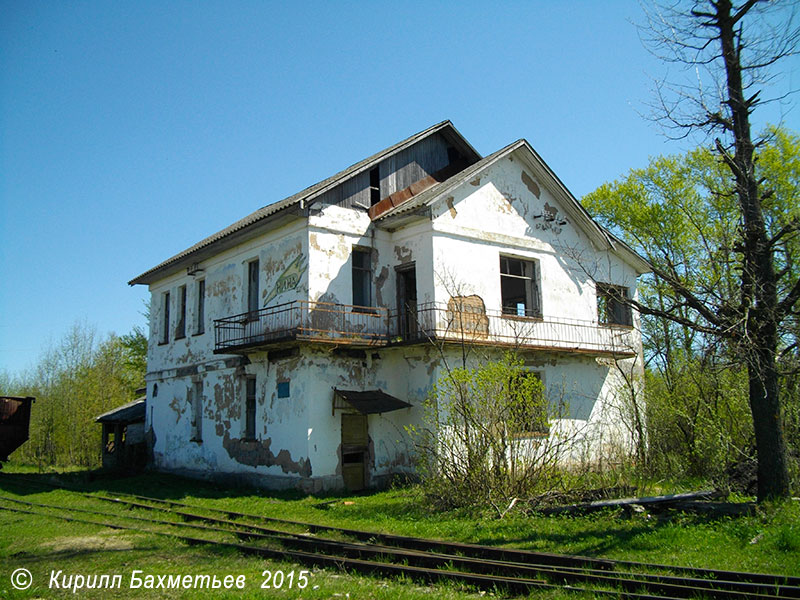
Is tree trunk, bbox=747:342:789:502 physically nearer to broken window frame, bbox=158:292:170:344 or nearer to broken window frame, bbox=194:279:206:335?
broken window frame, bbox=194:279:206:335

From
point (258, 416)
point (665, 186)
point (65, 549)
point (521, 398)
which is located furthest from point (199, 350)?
point (665, 186)

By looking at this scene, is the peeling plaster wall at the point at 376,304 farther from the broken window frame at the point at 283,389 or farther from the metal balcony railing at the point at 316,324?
the metal balcony railing at the point at 316,324

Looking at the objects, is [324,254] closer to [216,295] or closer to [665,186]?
[216,295]

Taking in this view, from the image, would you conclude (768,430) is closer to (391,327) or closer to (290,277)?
(391,327)

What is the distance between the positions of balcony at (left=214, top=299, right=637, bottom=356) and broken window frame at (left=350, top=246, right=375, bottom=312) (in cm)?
32

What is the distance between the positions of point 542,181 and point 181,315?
13.5 meters

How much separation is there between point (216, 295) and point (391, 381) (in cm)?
695

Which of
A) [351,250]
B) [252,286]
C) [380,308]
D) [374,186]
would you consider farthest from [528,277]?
[252,286]

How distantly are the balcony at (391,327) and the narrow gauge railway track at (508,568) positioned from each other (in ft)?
18.8

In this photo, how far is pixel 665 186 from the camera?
26578 mm

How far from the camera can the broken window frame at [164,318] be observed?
75.8ft

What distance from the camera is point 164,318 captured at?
23391 millimetres

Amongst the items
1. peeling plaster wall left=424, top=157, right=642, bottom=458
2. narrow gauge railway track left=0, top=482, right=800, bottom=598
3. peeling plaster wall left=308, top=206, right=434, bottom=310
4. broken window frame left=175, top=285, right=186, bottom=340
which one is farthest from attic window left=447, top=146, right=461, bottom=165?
narrow gauge railway track left=0, top=482, right=800, bottom=598

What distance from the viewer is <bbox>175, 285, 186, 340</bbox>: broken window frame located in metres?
21.9
